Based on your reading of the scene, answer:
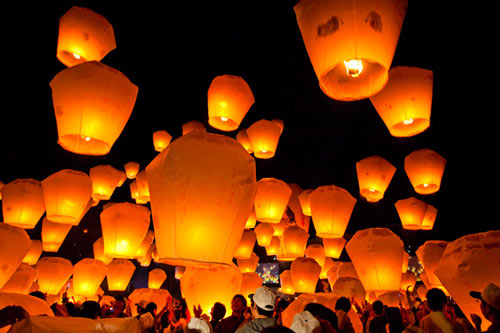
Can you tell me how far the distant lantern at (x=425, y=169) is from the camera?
239 inches

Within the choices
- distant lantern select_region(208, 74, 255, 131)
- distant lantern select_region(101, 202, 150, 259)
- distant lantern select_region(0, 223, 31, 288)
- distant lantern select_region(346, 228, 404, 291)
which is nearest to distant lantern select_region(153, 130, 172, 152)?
distant lantern select_region(208, 74, 255, 131)

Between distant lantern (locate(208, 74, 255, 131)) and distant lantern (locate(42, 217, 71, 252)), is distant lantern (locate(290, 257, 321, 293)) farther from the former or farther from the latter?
distant lantern (locate(42, 217, 71, 252))

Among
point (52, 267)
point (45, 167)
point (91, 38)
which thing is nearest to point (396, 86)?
point (91, 38)

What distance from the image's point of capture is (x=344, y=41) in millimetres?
2379

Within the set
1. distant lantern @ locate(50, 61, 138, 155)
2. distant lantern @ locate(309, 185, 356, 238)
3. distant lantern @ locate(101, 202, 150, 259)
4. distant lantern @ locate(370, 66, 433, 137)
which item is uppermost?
distant lantern @ locate(370, 66, 433, 137)

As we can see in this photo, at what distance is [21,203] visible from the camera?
19.4ft

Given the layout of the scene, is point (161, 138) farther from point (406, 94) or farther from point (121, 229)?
point (406, 94)

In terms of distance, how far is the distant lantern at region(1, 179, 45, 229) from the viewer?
5.90 metres

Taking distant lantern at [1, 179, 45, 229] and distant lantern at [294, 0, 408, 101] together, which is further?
distant lantern at [1, 179, 45, 229]

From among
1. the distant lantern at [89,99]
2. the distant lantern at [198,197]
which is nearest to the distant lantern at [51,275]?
the distant lantern at [89,99]

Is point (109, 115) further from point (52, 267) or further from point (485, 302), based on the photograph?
point (52, 267)

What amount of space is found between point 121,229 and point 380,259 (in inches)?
125

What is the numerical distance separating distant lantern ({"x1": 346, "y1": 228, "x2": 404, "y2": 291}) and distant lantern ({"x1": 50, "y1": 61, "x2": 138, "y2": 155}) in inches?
129

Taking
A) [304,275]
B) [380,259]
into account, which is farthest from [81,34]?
[304,275]
